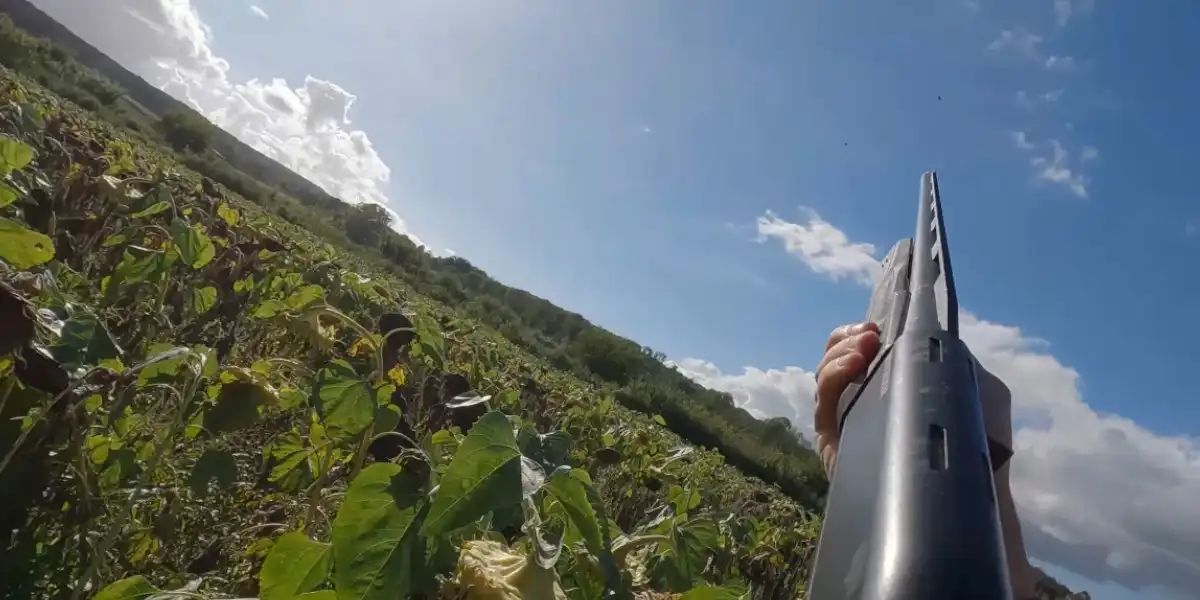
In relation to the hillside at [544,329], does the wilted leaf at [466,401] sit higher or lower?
lower

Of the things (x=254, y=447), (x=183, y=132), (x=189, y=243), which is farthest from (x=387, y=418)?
(x=183, y=132)

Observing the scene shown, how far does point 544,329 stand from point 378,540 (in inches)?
1006

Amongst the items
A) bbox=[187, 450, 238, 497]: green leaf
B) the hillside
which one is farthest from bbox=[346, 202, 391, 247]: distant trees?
bbox=[187, 450, 238, 497]: green leaf

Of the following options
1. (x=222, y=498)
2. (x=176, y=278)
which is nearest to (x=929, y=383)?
(x=222, y=498)

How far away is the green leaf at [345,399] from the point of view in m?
1.19

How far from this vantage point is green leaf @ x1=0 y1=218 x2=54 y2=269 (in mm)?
1033

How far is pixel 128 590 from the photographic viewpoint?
3.09 feet

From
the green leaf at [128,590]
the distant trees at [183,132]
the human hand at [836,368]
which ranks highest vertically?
the distant trees at [183,132]

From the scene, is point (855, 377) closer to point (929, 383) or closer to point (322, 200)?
point (929, 383)

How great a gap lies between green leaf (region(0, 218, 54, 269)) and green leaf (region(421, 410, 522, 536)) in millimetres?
624

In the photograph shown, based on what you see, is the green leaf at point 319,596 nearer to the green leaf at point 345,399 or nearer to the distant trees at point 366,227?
the green leaf at point 345,399

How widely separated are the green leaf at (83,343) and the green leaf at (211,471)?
1.02ft

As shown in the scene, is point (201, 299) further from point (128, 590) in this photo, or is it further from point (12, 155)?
point (128, 590)

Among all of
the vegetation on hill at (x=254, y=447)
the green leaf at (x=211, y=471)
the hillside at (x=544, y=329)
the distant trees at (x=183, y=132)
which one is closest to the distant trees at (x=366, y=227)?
the hillside at (x=544, y=329)
